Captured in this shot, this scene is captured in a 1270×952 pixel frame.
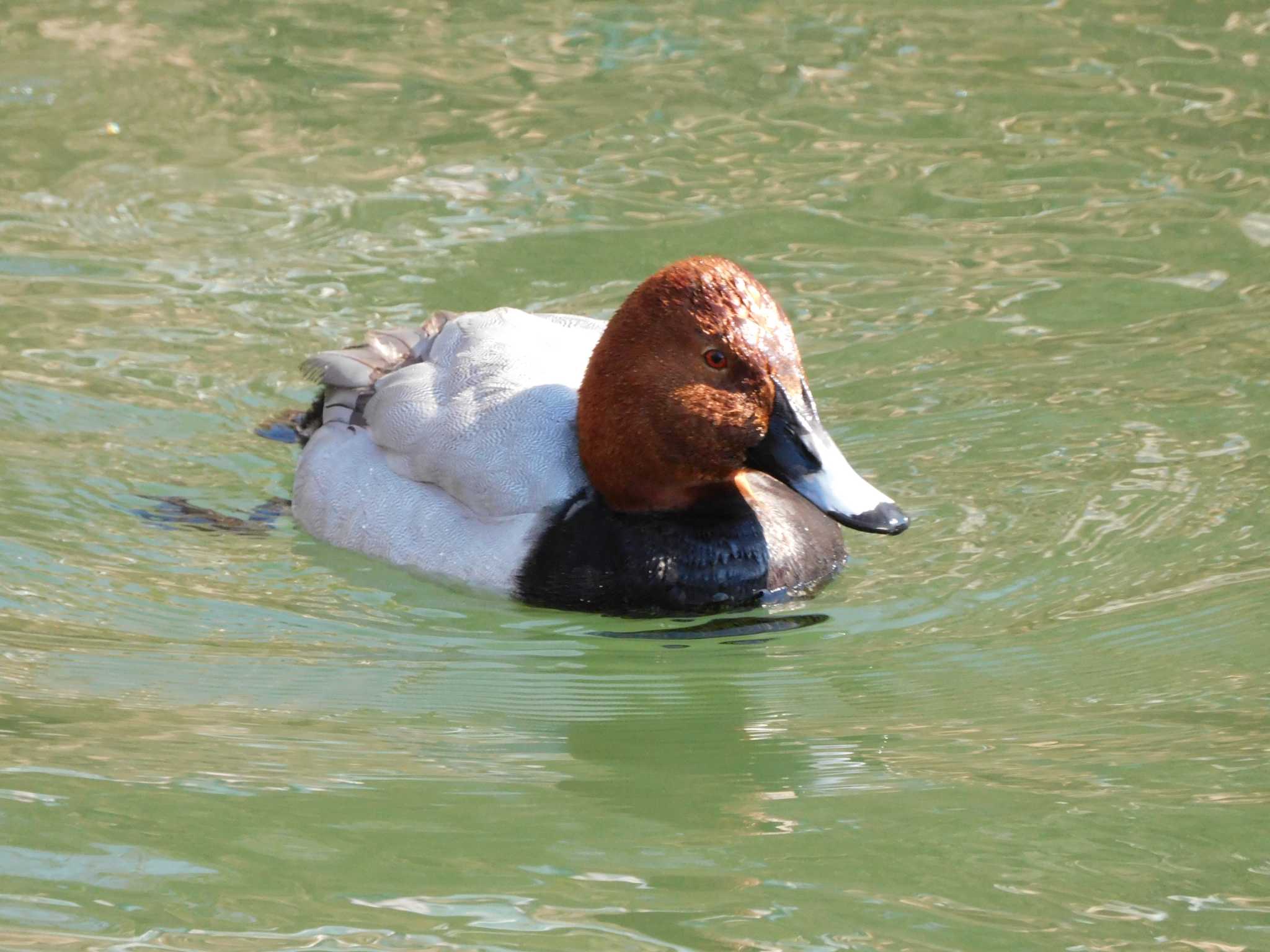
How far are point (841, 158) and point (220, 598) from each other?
15.9 feet

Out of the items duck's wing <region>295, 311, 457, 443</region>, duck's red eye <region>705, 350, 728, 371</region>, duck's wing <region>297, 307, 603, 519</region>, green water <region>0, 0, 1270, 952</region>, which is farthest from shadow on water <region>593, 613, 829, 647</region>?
duck's wing <region>295, 311, 457, 443</region>

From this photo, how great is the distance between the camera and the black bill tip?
17.5ft

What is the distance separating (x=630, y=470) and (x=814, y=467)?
0.66 metres

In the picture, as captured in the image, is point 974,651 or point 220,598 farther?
point 220,598

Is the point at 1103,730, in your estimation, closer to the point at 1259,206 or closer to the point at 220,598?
the point at 220,598

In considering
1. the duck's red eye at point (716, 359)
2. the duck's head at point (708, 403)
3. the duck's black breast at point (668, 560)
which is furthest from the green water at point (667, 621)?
the duck's red eye at point (716, 359)

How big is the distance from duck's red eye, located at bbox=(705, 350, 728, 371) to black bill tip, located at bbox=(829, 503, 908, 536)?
0.60m

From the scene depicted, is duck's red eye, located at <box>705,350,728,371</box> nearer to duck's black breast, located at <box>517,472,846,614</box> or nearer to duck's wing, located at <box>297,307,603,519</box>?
duck's black breast, located at <box>517,472,846,614</box>

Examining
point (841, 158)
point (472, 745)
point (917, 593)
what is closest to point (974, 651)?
point (917, 593)

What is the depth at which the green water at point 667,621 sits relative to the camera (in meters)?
3.86

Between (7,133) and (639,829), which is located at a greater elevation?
(7,133)

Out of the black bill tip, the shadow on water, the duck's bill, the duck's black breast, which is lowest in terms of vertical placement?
the shadow on water

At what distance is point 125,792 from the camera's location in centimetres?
424

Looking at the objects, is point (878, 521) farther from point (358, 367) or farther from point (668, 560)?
point (358, 367)
